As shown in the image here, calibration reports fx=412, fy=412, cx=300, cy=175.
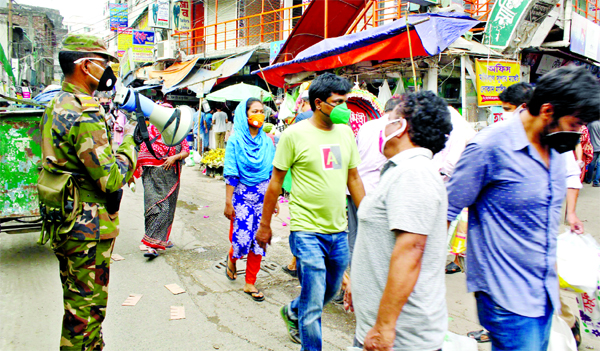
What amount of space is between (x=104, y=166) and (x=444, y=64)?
22.5ft

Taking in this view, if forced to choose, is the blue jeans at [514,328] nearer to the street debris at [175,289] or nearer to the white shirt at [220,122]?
the street debris at [175,289]

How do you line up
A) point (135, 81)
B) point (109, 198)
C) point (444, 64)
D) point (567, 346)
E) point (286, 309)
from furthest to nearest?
point (135, 81) → point (444, 64) → point (286, 309) → point (109, 198) → point (567, 346)

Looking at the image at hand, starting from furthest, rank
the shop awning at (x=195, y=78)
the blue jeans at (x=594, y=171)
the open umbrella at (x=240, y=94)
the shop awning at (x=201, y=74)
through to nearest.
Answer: the shop awning at (x=195, y=78), the shop awning at (x=201, y=74), the open umbrella at (x=240, y=94), the blue jeans at (x=594, y=171)

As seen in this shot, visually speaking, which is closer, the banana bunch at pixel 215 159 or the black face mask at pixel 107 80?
the black face mask at pixel 107 80

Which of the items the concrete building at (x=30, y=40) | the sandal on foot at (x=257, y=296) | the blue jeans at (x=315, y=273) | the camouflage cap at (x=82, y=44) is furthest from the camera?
the concrete building at (x=30, y=40)

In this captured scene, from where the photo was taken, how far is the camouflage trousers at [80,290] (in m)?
2.24

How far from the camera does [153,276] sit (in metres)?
4.39

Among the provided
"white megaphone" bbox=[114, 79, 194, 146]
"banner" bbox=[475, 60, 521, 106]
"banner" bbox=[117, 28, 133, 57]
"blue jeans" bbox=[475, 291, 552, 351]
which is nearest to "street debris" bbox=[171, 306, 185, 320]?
"white megaphone" bbox=[114, 79, 194, 146]

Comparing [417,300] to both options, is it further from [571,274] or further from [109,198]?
[109,198]

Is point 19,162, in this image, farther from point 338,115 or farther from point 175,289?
point 338,115

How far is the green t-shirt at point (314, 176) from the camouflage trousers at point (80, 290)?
3.88ft

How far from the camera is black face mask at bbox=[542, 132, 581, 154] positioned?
1688 mm

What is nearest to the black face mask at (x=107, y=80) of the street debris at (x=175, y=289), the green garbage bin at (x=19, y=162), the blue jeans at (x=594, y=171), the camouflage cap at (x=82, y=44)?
the camouflage cap at (x=82, y=44)

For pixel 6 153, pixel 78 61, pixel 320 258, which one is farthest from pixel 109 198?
pixel 6 153
